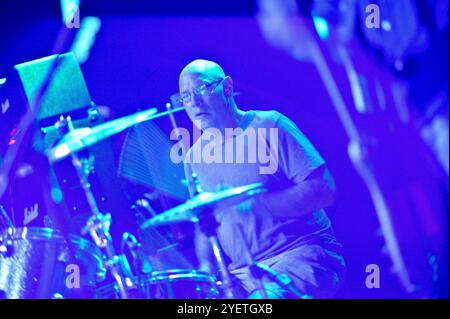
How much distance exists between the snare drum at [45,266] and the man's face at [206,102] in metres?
0.66

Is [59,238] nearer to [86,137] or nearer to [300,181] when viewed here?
[86,137]

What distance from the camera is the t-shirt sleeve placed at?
234cm

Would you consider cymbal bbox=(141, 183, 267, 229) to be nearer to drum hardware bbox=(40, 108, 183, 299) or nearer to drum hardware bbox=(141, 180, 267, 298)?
Answer: drum hardware bbox=(141, 180, 267, 298)

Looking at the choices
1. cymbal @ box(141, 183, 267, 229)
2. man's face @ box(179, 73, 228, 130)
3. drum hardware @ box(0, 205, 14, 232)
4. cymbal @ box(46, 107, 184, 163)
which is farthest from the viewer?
drum hardware @ box(0, 205, 14, 232)

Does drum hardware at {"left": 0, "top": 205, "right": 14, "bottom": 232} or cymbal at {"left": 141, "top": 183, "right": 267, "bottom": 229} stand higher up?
drum hardware at {"left": 0, "top": 205, "right": 14, "bottom": 232}

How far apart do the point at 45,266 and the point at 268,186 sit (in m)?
0.96

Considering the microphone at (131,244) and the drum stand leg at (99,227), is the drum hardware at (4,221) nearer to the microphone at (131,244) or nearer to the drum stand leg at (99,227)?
the drum stand leg at (99,227)

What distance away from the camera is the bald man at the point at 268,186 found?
2.33m

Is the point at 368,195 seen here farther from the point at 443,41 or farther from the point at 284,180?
the point at 443,41

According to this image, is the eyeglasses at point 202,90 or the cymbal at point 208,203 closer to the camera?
the cymbal at point 208,203

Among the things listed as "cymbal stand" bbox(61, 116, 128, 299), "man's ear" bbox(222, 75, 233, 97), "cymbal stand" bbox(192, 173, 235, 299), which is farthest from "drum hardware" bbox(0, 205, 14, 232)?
"man's ear" bbox(222, 75, 233, 97)

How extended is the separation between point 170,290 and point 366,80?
112 centimetres

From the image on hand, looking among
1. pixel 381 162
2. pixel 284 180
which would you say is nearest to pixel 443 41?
pixel 381 162

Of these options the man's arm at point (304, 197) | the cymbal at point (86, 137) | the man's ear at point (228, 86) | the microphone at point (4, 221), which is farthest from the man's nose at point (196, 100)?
the microphone at point (4, 221)
